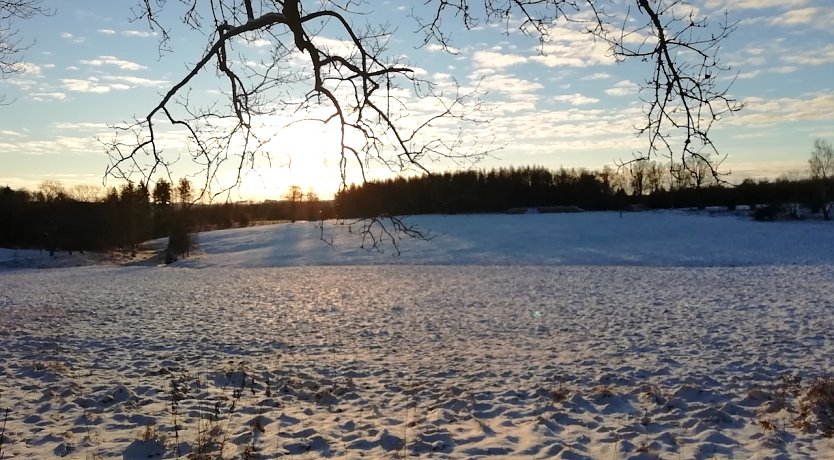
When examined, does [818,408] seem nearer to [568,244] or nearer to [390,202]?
[390,202]

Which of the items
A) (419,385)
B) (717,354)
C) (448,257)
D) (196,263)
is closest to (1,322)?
(419,385)

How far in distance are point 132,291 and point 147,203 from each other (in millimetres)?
22644

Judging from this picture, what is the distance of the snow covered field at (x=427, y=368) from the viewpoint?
6871 mm

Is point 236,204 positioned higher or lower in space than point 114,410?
higher

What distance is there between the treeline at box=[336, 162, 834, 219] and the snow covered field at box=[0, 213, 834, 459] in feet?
5.45

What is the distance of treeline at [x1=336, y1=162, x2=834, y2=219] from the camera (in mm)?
4105

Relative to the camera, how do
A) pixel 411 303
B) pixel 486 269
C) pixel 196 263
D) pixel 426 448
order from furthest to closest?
pixel 196 263 < pixel 486 269 < pixel 411 303 < pixel 426 448

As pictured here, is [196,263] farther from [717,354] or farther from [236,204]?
[236,204]

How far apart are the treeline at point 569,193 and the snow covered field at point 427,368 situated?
5.45ft

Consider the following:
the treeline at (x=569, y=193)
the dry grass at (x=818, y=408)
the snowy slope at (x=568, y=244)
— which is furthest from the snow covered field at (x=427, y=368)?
the snowy slope at (x=568, y=244)

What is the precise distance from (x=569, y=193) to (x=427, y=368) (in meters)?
81.0

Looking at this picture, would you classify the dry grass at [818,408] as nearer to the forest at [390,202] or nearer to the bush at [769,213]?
the forest at [390,202]

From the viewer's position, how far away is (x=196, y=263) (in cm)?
4831

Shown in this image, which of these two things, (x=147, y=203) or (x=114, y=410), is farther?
(x=114, y=410)
